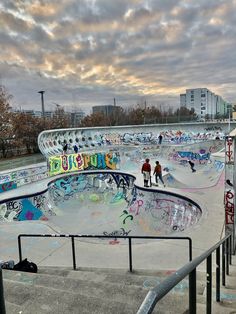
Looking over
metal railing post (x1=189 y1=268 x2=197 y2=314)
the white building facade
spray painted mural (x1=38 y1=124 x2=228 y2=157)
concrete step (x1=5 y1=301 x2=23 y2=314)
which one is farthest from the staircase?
the white building facade

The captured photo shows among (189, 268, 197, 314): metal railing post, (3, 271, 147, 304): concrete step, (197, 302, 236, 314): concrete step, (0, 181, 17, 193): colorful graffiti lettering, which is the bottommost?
(0, 181, 17, 193): colorful graffiti lettering

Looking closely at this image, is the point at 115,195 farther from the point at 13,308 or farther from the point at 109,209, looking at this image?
the point at 13,308

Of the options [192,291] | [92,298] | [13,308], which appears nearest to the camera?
[192,291]

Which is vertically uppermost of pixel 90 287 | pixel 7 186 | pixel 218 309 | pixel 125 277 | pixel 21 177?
pixel 218 309

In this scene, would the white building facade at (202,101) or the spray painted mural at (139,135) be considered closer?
the spray painted mural at (139,135)

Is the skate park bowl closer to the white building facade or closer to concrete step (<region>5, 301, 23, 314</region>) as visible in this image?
concrete step (<region>5, 301, 23, 314</region>)

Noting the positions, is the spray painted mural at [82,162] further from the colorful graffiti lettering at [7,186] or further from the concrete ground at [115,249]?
the concrete ground at [115,249]

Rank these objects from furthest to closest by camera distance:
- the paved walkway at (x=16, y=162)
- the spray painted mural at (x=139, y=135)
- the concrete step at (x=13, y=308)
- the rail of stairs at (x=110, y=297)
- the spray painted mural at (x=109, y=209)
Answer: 1. the spray painted mural at (x=139, y=135)
2. the paved walkway at (x=16, y=162)
3. the spray painted mural at (x=109, y=209)
4. the concrete step at (x=13, y=308)
5. the rail of stairs at (x=110, y=297)

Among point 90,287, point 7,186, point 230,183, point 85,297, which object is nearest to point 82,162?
point 7,186

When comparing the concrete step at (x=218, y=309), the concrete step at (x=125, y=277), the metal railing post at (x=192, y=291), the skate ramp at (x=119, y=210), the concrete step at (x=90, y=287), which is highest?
the metal railing post at (x=192, y=291)

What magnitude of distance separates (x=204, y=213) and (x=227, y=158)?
376cm

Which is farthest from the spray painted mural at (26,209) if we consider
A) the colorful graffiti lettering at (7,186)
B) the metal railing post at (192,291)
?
the metal railing post at (192,291)

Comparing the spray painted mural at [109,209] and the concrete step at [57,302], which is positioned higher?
the concrete step at [57,302]

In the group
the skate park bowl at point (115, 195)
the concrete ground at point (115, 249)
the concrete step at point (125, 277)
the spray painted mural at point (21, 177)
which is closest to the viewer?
the concrete step at point (125, 277)
